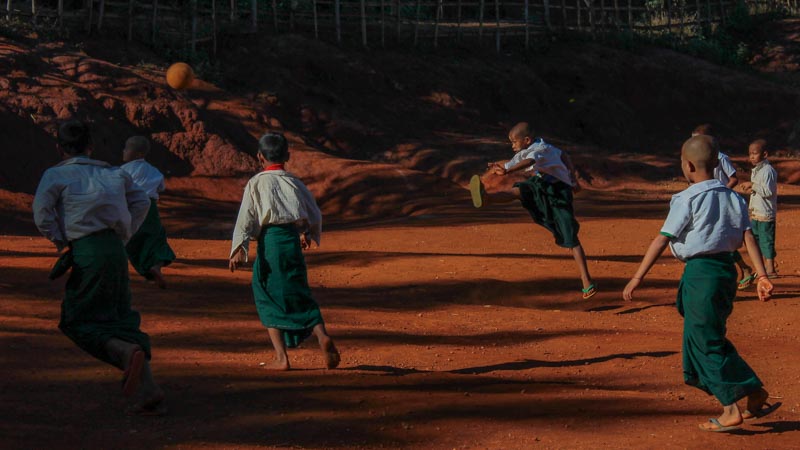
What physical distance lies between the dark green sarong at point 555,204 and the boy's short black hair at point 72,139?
5.29 meters

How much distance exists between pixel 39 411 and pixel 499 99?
73.7 ft

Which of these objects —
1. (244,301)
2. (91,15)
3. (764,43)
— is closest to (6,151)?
(91,15)

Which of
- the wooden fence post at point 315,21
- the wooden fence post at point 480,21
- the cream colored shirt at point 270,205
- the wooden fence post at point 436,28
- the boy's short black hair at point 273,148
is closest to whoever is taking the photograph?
the cream colored shirt at point 270,205

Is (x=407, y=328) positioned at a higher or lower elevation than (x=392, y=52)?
lower

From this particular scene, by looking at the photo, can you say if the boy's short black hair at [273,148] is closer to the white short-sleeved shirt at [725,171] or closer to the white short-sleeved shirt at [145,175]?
the white short-sleeved shirt at [145,175]

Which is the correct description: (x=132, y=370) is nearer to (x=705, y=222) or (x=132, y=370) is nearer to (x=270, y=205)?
(x=270, y=205)

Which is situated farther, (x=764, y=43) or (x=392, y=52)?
(x=764, y=43)

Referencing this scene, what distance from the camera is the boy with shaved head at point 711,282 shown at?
5.45 meters

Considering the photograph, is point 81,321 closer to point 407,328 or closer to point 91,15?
point 407,328

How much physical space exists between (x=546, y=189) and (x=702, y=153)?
4.45m

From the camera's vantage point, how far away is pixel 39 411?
563 centimetres

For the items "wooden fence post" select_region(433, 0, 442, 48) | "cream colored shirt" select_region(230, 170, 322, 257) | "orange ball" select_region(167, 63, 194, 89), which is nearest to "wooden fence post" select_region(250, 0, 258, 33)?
"wooden fence post" select_region(433, 0, 442, 48)

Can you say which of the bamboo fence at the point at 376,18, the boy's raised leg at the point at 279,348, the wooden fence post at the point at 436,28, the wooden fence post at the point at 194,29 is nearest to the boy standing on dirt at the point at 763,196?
the boy's raised leg at the point at 279,348

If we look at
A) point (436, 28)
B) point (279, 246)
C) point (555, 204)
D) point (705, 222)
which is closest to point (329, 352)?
point (279, 246)
